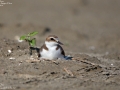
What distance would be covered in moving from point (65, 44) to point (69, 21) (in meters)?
7.56

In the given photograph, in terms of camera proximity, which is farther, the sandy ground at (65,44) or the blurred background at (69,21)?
the blurred background at (69,21)

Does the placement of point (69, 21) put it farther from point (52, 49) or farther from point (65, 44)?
point (52, 49)

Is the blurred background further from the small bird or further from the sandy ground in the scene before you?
the small bird

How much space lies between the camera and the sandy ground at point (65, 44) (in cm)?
830

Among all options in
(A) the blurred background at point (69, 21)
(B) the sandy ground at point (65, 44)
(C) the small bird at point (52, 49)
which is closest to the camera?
(B) the sandy ground at point (65, 44)

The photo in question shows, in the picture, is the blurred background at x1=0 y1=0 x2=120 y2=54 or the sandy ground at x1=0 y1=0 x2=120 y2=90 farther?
the blurred background at x1=0 y1=0 x2=120 y2=54

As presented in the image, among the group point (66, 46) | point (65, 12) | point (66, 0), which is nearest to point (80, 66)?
point (66, 46)

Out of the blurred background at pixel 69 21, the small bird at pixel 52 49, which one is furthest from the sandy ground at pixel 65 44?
the small bird at pixel 52 49

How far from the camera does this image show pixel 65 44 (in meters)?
13.8

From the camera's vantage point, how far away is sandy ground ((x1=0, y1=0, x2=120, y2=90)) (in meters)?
8.30

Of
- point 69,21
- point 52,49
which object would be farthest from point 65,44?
point 69,21

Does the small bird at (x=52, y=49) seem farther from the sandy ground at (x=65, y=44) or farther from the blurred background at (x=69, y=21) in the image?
the blurred background at (x=69, y=21)

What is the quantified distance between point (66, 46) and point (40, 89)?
6254mm

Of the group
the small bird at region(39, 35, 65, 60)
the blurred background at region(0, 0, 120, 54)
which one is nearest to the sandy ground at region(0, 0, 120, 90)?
the blurred background at region(0, 0, 120, 54)
